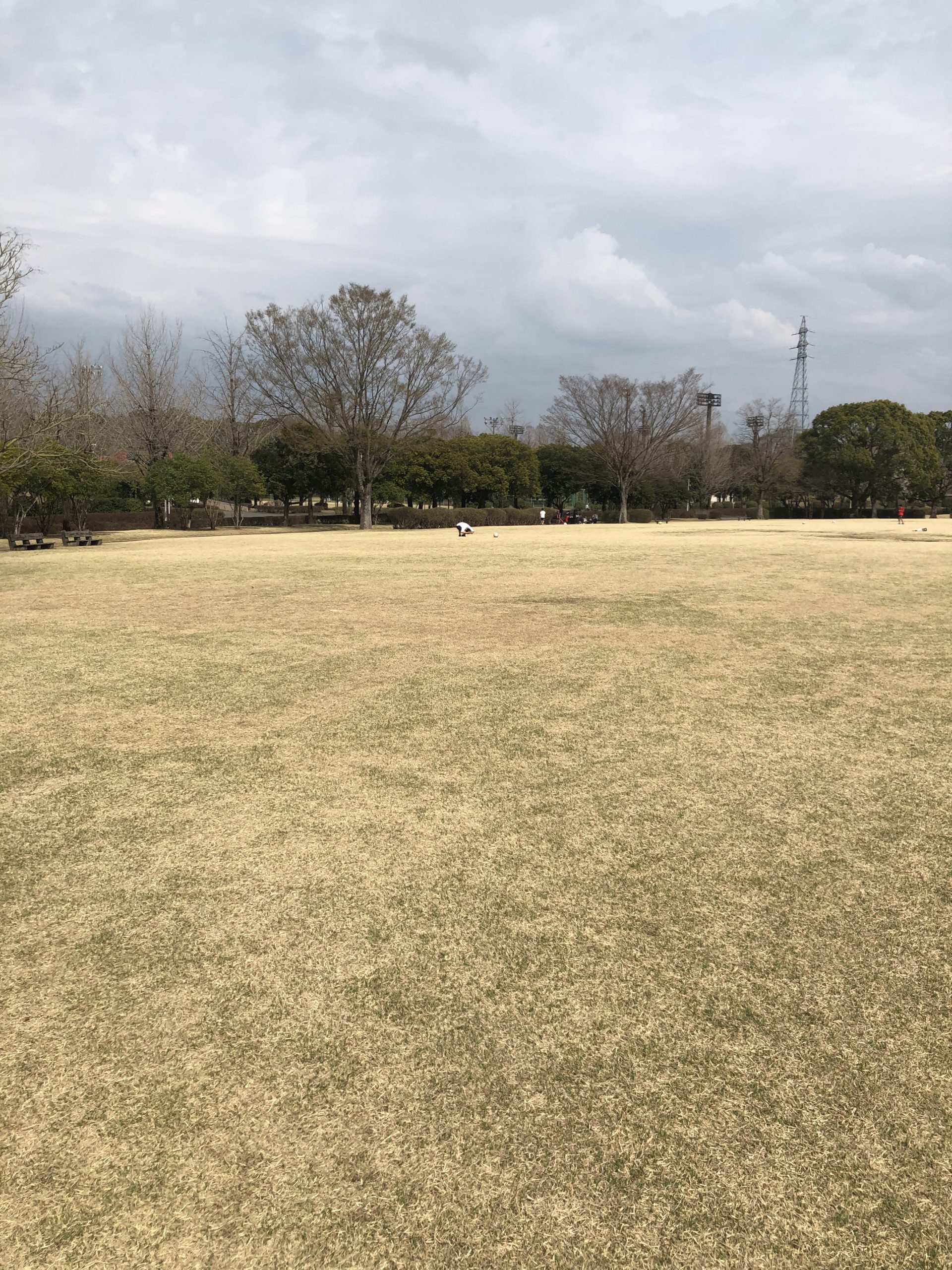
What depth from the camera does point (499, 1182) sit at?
5.72 ft

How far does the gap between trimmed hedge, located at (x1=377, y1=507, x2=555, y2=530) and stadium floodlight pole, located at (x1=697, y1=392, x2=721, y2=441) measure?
1260 cm

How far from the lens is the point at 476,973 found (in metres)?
2.49

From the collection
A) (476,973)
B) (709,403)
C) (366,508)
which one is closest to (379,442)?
(366,508)

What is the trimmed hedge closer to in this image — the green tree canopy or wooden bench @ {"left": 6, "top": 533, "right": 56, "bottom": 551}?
wooden bench @ {"left": 6, "top": 533, "right": 56, "bottom": 551}

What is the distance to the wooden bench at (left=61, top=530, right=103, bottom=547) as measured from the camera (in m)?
24.4

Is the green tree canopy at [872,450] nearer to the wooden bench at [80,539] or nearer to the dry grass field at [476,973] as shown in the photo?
the wooden bench at [80,539]

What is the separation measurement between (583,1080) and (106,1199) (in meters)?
1.16

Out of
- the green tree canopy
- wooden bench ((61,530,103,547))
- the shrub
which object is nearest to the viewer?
wooden bench ((61,530,103,547))

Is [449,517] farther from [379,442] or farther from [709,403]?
[709,403]

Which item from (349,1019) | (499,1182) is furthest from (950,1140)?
(349,1019)

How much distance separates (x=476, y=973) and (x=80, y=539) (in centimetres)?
2569

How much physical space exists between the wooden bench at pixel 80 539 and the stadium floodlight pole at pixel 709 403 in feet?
113

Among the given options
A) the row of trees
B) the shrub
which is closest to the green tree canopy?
the row of trees

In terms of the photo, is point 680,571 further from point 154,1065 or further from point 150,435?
point 150,435
